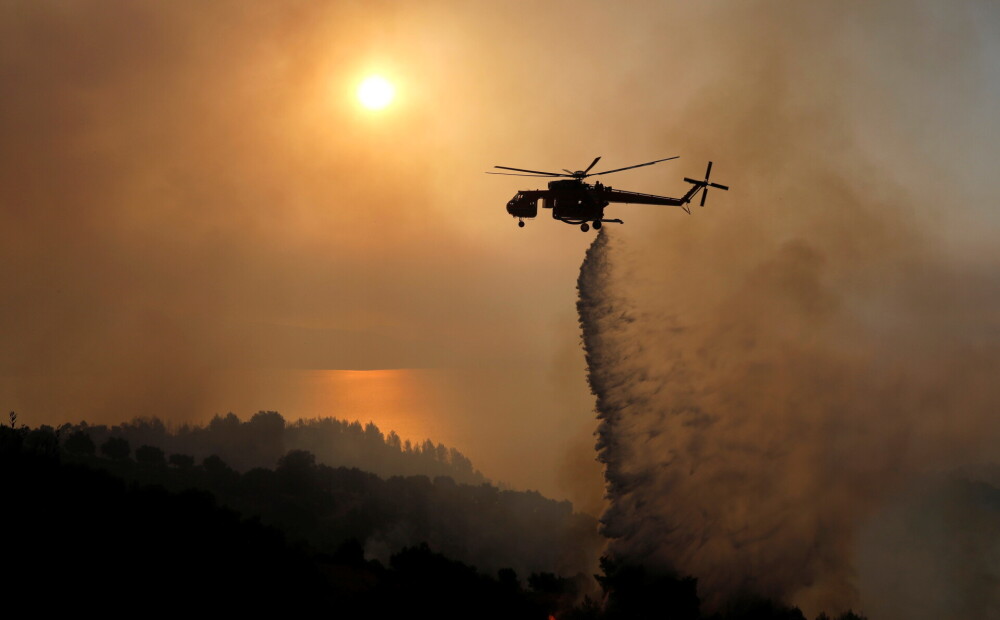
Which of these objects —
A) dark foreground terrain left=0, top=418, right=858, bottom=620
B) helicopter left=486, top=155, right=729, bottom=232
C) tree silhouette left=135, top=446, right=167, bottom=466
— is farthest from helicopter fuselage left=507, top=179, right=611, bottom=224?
tree silhouette left=135, top=446, right=167, bottom=466

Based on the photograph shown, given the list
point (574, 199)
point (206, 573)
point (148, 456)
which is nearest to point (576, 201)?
point (574, 199)

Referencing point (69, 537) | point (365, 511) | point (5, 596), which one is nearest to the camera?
point (5, 596)

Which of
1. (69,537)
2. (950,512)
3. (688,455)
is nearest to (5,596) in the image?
(69,537)

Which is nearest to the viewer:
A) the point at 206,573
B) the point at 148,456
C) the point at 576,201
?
the point at 206,573

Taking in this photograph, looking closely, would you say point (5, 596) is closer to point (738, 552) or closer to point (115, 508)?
point (115, 508)

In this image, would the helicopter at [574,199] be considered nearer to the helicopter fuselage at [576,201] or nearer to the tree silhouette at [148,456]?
the helicopter fuselage at [576,201]

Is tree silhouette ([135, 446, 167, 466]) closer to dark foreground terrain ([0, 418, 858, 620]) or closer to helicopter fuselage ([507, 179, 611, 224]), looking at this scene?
dark foreground terrain ([0, 418, 858, 620])

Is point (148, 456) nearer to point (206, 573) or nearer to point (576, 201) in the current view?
point (206, 573)

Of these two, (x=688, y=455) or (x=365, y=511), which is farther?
(x=365, y=511)

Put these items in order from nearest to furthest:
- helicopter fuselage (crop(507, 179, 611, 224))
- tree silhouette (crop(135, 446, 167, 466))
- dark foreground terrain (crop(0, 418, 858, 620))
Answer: dark foreground terrain (crop(0, 418, 858, 620)) < helicopter fuselage (crop(507, 179, 611, 224)) < tree silhouette (crop(135, 446, 167, 466))

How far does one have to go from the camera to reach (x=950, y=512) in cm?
17550

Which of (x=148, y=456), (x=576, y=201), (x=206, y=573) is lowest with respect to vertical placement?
(x=206, y=573)

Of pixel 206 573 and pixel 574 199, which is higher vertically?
pixel 574 199

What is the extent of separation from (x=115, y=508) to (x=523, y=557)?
459 feet
